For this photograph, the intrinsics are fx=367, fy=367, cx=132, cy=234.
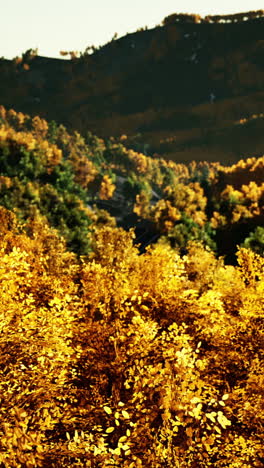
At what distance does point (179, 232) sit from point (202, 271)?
59.8m

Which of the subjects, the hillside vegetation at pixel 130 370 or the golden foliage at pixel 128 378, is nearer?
the golden foliage at pixel 128 378

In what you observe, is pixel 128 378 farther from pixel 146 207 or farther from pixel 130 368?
pixel 146 207

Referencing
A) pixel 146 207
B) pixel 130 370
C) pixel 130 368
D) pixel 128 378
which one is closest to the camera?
pixel 130 370

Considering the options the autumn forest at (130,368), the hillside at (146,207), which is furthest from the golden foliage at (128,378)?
the hillside at (146,207)

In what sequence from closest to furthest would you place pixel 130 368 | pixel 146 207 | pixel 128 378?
pixel 130 368, pixel 128 378, pixel 146 207

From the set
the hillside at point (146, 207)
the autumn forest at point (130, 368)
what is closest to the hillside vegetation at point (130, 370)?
the autumn forest at point (130, 368)

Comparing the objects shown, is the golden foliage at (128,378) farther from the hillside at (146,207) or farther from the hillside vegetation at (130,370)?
the hillside at (146,207)

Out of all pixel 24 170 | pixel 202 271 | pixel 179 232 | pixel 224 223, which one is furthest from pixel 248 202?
pixel 202 271

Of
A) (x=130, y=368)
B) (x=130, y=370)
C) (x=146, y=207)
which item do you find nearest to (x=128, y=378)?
(x=130, y=368)

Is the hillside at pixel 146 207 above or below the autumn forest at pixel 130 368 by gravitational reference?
above

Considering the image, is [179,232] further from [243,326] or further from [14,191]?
A: [243,326]

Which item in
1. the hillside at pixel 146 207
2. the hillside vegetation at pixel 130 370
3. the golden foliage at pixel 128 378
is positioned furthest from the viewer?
the hillside at pixel 146 207

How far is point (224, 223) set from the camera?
129875 millimetres

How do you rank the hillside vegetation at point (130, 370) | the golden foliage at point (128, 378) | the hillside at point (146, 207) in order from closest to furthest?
the golden foliage at point (128, 378) → the hillside vegetation at point (130, 370) → the hillside at point (146, 207)
